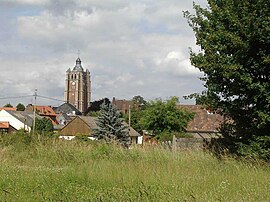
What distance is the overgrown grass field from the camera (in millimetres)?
7348

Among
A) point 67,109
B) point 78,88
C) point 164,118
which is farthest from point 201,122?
point 78,88

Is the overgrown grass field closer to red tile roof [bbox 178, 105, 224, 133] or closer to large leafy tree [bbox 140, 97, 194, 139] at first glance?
large leafy tree [bbox 140, 97, 194, 139]

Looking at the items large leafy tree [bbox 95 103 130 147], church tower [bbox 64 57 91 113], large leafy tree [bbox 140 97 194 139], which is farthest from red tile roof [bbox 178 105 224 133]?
church tower [bbox 64 57 91 113]

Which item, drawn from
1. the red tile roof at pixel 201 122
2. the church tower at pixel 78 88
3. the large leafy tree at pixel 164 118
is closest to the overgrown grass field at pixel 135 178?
the large leafy tree at pixel 164 118

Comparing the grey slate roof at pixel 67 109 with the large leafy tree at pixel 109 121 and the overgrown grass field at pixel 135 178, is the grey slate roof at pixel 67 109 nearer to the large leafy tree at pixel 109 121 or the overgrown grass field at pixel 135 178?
the large leafy tree at pixel 109 121

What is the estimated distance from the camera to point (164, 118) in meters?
46.3

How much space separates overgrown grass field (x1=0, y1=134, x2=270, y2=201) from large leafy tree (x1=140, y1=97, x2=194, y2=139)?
3111 centimetres

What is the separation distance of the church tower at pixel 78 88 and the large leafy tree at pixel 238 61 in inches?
5942

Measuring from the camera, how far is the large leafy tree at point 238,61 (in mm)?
11836

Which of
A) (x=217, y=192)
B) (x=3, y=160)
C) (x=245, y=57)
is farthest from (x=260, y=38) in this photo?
(x=3, y=160)

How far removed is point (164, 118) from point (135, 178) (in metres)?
37.1

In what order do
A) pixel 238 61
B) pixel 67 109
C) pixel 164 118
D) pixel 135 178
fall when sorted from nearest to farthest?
1. pixel 135 178
2. pixel 238 61
3. pixel 164 118
4. pixel 67 109

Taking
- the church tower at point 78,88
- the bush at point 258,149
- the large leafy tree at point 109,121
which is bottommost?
the bush at point 258,149

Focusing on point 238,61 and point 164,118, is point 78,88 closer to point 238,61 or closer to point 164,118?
point 164,118
